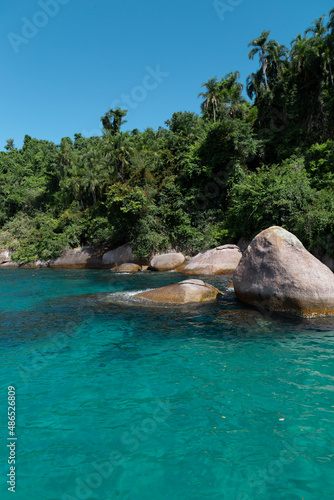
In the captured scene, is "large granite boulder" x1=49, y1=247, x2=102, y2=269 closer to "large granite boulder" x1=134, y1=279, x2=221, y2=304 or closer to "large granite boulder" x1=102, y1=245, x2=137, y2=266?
"large granite boulder" x1=102, y1=245, x2=137, y2=266

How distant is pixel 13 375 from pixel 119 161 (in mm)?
30815

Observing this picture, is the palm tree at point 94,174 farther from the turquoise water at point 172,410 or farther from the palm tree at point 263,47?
the turquoise water at point 172,410

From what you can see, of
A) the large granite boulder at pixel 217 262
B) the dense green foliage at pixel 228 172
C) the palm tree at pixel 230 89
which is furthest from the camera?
the palm tree at pixel 230 89

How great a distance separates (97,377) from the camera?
6273mm

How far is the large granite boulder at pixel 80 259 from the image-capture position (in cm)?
3159

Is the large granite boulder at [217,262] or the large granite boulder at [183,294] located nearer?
the large granite boulder at [183,294]

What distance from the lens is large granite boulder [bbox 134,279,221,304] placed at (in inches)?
489

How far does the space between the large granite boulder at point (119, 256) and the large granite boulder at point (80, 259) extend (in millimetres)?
1189

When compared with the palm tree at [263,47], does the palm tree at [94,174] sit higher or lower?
lower

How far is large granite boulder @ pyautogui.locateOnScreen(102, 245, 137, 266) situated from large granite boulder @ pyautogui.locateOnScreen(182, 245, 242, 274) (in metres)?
7.72

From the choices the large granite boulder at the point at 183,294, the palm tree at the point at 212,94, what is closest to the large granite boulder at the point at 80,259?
the large granite boulder at the point at 183,294

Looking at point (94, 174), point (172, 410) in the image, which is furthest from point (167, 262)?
point (94, 174)

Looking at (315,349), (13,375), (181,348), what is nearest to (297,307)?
(315,349)

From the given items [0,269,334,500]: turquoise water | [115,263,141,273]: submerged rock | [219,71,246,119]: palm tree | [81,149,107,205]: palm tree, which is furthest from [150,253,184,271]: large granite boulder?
[219,71,246,119]: palm tree
